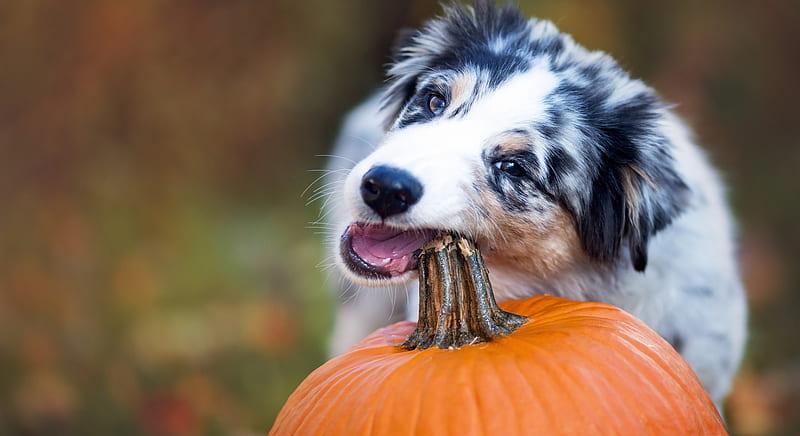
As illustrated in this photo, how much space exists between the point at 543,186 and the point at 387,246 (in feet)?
1.58

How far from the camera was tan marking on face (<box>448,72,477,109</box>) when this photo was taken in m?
2.77

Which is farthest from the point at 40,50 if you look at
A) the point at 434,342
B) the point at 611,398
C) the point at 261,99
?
the point at 611,398

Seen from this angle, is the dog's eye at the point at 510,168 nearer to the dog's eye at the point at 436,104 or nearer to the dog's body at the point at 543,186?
the dog's body at the point at 543,186

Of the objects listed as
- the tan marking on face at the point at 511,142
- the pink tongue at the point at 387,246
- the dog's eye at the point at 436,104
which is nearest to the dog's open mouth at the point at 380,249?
the pink tongue at the point at 387,246

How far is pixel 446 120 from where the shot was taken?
8.85 feet

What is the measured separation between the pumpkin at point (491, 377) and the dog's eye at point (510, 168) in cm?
40

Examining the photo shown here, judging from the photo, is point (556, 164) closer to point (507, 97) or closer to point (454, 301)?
point (507, 97)

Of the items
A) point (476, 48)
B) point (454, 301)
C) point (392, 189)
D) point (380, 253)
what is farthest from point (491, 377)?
point (476, 48)

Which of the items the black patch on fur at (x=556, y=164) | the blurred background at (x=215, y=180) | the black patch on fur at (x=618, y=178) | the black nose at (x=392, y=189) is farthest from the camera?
the blurred background at (x=215, y=180)

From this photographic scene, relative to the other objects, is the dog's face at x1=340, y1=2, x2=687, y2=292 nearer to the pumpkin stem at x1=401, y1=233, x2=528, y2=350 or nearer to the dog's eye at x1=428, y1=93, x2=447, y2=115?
the dog's eye at x1=428, y1=93, x2=447, y2=115

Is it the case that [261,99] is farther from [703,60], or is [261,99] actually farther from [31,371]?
[703,60]

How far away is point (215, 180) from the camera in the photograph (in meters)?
5.52

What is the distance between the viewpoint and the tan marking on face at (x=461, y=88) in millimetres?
2770

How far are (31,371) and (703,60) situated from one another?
162 inches
